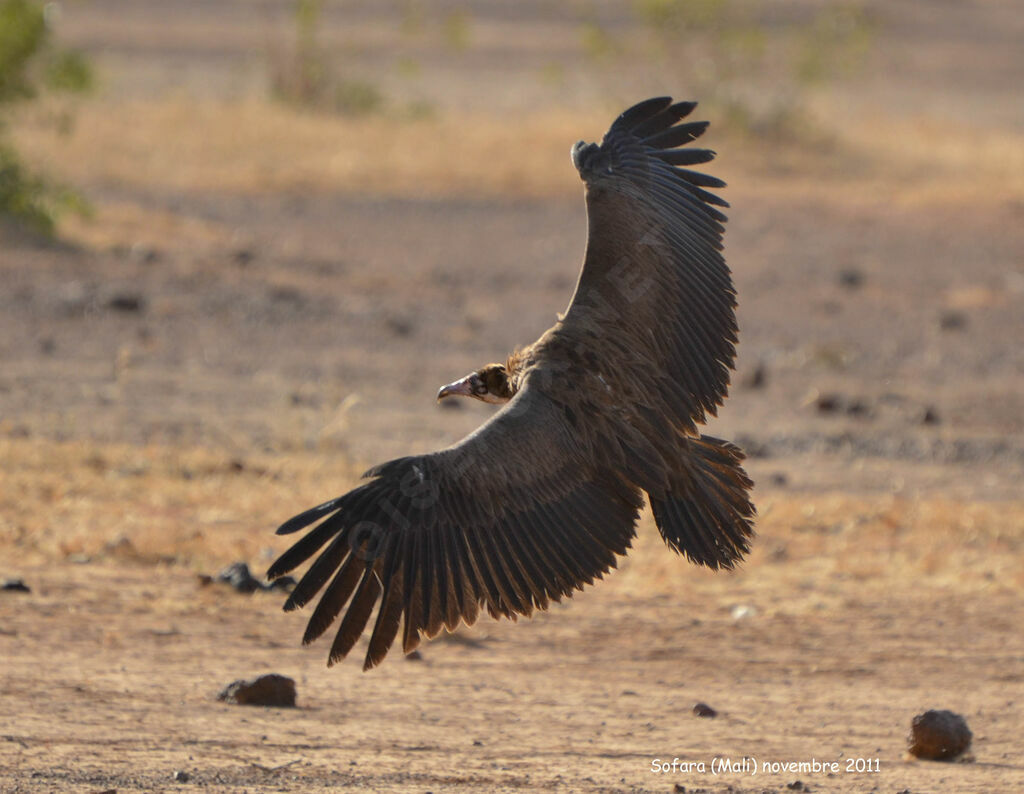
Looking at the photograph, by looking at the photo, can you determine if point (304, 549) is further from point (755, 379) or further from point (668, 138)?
point (755, 379)

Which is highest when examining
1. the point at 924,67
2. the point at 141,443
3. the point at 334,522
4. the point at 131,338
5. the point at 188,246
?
the point at 924,67

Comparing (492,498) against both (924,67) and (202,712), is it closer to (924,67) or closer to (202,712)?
(202,712)

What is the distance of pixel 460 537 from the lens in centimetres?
452

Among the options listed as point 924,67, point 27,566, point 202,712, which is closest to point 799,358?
point 27,566

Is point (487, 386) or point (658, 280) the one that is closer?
point (658, 280)

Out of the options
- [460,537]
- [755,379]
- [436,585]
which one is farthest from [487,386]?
[755,379]

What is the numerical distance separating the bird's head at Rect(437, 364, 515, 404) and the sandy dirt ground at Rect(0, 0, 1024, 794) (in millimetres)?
1019

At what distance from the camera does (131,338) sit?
38.9ft

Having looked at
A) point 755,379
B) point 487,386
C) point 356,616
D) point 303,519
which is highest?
point 755,379

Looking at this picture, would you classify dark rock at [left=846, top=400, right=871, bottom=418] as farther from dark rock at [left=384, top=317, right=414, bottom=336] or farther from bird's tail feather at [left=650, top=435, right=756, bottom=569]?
bird's tail feather at [left=650, top=435, right=756, bottom=569]

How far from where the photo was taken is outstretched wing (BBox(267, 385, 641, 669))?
4.30 metres

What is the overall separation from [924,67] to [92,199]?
23.1 meters

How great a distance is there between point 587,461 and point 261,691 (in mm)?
1346

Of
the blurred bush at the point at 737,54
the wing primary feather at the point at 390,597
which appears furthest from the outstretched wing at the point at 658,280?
the blurred bush at the point at 737,54
